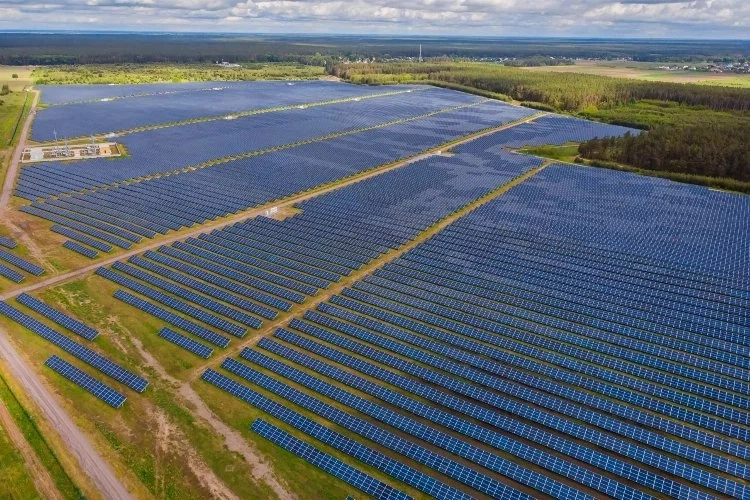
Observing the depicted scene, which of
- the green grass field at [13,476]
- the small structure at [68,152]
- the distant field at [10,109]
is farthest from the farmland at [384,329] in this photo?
the distant field at [10,109]

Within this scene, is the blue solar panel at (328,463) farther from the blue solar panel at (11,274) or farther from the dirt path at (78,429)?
the blue solar panel at (11,274)

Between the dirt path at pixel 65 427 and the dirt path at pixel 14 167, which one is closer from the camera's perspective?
the dirt path at pixel 65 427

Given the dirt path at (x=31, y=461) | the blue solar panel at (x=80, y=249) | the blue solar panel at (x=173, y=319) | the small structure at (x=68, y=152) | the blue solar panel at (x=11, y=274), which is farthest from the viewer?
the small structure at (x=68, y=152)

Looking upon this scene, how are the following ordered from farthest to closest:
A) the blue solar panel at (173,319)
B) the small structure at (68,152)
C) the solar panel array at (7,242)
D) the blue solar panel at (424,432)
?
the small structure at (68,152) → the solar panel array at (7,242) → the blue solar panel at (173,319) → the blue solar panel at (424,432)

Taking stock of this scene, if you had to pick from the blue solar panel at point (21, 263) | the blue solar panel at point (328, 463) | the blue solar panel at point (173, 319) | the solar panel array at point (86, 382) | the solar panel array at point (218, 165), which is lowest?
the blue solar panel at point (328, 463)

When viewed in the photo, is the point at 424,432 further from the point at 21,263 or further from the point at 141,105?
the point at 141,105

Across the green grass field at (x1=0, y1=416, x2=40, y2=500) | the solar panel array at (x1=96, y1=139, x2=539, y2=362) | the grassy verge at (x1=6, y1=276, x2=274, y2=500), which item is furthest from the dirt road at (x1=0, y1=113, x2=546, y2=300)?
the green grass field at (x1=0, y1=416, x2=40, y2=500)
